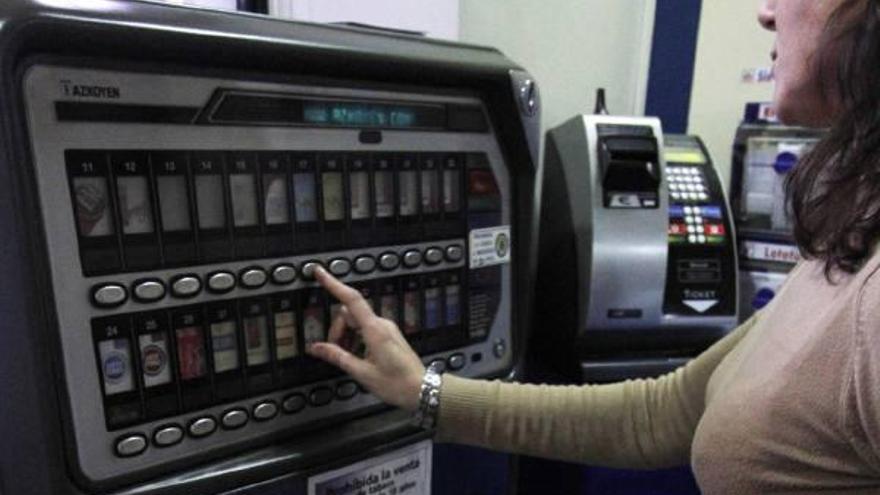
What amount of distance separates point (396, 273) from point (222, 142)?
256 mm

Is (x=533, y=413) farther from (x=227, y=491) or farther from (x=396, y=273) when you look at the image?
(x=227, y=491)

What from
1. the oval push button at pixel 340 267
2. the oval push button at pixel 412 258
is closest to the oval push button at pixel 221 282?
the oval push button at pixel 340 267

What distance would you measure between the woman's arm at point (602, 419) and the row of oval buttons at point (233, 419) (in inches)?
6.8

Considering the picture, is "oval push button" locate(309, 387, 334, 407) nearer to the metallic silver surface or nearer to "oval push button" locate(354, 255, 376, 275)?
"oval push button" locate(354, 255, 376, 275)

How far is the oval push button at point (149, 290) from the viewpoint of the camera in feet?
1.92

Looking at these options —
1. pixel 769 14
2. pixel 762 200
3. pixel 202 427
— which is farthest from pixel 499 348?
pixel 762 200

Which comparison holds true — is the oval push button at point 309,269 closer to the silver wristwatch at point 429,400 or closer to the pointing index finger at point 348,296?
the pointing index finger at point 348,296

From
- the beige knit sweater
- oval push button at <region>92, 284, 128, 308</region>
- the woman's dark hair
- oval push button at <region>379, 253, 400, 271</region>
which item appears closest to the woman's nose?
the woman's dark hair

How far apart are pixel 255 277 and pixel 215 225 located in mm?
65

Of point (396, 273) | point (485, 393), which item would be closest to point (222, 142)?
point (396, 273)

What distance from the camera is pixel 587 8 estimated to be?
67.1 inches

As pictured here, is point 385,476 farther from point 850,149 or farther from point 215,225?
point 850,149

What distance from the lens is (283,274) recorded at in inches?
26.5

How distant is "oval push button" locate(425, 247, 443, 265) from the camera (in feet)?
2.63
